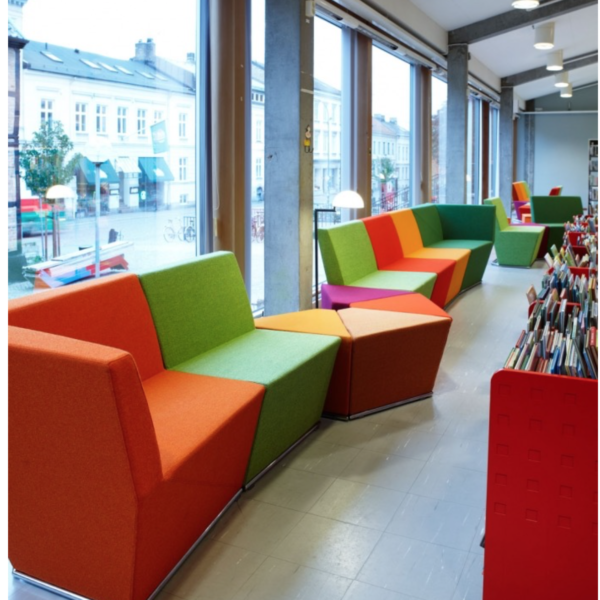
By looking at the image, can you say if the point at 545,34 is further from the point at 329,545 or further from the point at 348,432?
the point at 329,545

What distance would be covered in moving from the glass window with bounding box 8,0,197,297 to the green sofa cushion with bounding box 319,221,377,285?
1.10 m

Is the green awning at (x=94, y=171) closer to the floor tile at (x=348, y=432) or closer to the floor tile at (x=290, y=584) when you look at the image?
the floor tile at (x=348, y=432)

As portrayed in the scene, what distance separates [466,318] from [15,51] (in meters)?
4.66

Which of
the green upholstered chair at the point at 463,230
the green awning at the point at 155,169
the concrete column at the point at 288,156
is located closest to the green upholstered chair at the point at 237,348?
the green awning at the point at 155,169

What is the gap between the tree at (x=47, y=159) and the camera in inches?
161

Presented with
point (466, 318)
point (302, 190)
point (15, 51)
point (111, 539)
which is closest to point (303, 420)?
point (111, 539)

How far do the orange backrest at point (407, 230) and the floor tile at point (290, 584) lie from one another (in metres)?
5.48

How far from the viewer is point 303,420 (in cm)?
380

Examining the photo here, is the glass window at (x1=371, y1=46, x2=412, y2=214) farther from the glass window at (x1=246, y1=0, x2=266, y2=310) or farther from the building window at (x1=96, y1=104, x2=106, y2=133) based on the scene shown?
the building window at (x1=96, y1=104, x2=106, y2=133)

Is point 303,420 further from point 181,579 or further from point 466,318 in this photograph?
point 466,318

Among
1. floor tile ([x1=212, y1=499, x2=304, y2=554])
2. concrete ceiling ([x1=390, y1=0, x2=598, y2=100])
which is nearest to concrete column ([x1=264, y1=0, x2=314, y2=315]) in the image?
floor tile ([x1=212, y1=499, x2=304, y2=554])

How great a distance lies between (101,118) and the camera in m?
4.64

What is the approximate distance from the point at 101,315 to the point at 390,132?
7.50m

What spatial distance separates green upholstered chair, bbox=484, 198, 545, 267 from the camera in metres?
10.5
